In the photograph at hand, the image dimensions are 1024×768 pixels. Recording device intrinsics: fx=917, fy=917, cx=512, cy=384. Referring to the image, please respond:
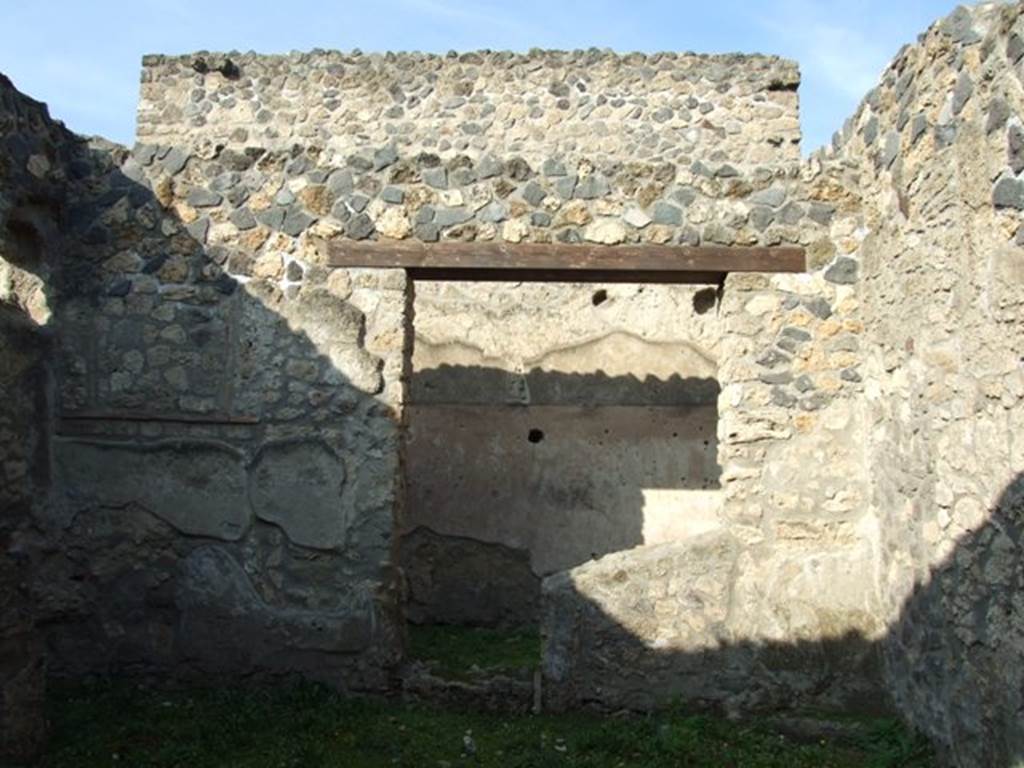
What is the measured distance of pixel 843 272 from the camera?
4.41 meters

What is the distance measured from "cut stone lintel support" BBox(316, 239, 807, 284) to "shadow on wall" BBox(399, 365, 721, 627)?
7.53ft

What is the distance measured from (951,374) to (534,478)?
359 cm

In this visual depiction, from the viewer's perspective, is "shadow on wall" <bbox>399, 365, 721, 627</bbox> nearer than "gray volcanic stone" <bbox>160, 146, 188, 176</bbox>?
No

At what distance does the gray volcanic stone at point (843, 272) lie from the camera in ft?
14.5

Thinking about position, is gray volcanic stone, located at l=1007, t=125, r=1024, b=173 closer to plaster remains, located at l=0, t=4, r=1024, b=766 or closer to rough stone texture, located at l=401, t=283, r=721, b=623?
plaster remains, located at l=0, t=4, r=1024, b=766

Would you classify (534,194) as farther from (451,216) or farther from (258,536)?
(258,536)

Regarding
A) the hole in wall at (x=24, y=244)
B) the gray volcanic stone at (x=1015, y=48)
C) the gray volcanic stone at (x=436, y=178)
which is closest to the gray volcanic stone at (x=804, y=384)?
the gray volcanic stone at (x=1015, y=48)

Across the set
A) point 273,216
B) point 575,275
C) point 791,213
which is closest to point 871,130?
point 791,213

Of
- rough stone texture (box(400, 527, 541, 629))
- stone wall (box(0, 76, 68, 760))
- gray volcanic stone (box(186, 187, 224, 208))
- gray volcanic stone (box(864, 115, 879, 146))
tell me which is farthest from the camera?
rough stone texture (box(400, 527, 541, 629))

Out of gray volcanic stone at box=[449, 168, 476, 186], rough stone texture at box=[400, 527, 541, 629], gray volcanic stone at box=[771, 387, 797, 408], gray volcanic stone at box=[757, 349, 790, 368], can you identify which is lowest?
rough stone texture at box=[400, 527, 541, 629]

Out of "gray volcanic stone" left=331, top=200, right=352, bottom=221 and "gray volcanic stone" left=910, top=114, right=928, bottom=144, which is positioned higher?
"gray volcanic stone" left=910, top=114, right=928, bottom=144

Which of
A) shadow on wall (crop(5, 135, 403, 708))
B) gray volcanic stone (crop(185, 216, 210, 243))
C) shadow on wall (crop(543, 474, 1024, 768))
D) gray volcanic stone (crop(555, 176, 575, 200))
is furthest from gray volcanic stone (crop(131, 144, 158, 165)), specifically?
shadow on wall (crop(543, 474, 1024, 768))

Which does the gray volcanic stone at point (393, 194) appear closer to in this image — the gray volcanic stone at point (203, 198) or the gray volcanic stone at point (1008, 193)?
the gray volcanic stone at point (203, 198)

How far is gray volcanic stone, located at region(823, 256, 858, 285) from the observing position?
14.5ft
